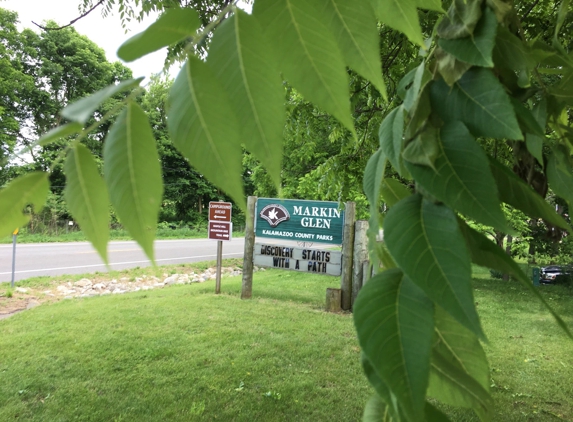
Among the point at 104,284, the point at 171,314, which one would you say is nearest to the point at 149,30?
the point at 171,314

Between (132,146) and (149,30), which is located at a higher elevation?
(149,30)

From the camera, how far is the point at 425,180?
1.33 feet

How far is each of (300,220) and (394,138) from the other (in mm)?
6408

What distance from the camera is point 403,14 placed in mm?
572

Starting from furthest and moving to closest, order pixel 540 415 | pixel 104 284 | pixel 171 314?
pixel 104 284 < pixel 171 314 < pixel 540 415

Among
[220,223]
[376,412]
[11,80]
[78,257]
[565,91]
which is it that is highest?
[11,80]

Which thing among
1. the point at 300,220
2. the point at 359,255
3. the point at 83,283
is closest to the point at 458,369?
the point at 359,255

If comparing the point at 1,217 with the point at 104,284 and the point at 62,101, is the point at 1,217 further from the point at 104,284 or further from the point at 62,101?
the point at 62,101

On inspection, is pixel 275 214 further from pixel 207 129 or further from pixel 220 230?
pixel 207 129

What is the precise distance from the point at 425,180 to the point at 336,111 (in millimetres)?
124

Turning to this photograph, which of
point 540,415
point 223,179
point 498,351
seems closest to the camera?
point 223,179

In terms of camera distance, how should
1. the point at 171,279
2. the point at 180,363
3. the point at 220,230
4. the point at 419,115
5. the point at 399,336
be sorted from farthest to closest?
1. the point at 171,279
2. the point at 220,230
3. the point at 180,363
4. the point at 419,115
5. the point at 399,336

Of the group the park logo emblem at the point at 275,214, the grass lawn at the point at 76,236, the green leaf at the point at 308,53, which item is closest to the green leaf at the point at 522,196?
the green leaf at the point at 308,53

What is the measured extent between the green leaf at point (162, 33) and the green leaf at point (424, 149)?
30 centimetres
